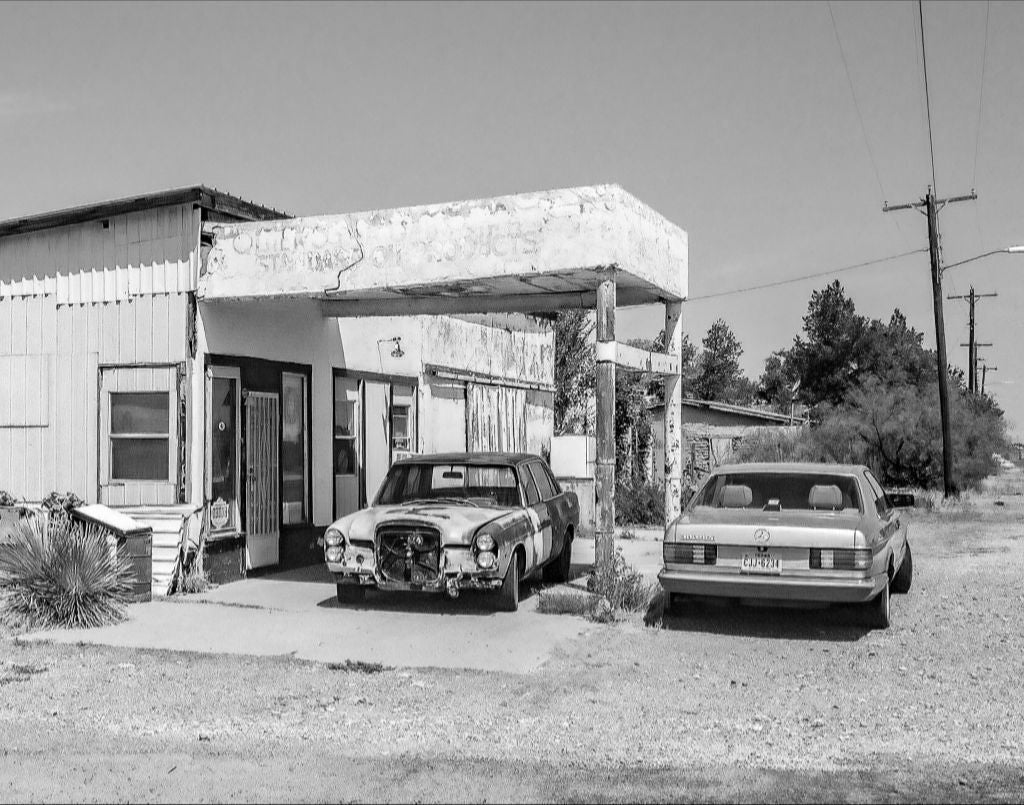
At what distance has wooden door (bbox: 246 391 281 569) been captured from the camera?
12852 millimetres

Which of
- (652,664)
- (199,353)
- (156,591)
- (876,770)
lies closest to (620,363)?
(652,664)

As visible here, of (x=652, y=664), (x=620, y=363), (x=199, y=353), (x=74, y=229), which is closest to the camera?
(x=652, y=664)

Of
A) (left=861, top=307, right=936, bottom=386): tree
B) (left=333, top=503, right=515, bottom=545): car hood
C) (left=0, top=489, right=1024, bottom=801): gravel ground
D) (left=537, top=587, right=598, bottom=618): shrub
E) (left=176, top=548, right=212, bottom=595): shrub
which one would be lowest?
(left=0, top=489, right=1024, bottom=801): gravel ground

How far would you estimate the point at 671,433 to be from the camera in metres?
12.9

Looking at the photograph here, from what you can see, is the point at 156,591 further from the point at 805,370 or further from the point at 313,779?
the point at 805,370

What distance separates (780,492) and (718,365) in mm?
69224

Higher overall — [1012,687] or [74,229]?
[74,229]

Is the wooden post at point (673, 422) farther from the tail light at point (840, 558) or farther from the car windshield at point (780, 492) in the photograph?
the tail light at point (840, 558)

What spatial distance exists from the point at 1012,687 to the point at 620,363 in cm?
502

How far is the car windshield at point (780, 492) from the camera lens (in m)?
9.86

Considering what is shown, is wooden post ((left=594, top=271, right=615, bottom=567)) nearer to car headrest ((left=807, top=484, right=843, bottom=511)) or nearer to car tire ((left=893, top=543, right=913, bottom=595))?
car headrest ((left=807, top=484, right=843, bottom=511))

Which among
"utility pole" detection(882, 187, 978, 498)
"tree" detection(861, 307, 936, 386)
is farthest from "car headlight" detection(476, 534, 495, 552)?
"tree" detection(861, 307, 936, 386)

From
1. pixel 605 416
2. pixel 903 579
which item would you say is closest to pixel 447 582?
pixel 605 416

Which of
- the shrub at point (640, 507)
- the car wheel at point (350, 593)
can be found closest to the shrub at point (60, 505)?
the car wheel at point (350, 593)
